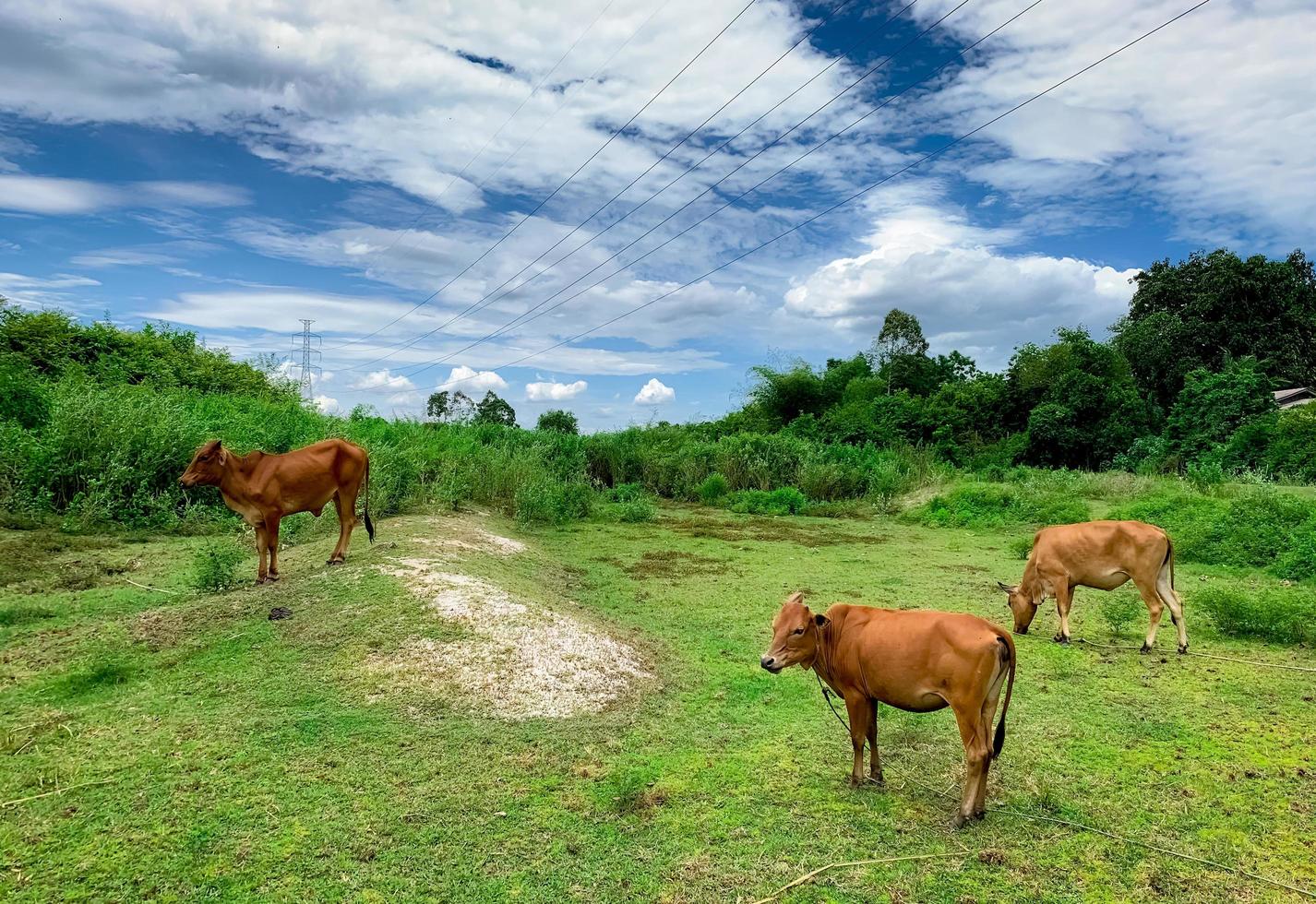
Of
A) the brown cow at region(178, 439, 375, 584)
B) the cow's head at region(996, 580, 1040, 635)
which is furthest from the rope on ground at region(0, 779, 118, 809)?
the cow's head at region(996, 580, 1040, 635)

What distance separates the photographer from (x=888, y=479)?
62.2 ft

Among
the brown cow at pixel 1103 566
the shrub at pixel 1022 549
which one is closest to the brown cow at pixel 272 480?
the brown cow at pixel 1103 566

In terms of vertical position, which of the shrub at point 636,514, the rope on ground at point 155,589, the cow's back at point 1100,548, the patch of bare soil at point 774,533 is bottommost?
the patch of bare soil at point 774,533

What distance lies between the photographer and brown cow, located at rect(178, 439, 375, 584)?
6.43 m

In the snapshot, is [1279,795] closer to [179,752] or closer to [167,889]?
[167,889]

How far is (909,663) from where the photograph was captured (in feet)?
11.8

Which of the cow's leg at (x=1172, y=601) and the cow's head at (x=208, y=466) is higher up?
the cow's head at (x=208, y=466)

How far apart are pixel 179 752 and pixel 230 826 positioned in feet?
2.76

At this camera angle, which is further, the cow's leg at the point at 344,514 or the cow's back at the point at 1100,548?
the cow's leg at the point at 344,514

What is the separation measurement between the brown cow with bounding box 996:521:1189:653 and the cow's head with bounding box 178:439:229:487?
23.9ft

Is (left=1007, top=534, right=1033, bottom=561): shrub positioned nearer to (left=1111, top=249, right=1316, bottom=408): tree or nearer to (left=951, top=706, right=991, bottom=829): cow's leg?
(left=951, top=706, right=991, bottom=829): cow's leg

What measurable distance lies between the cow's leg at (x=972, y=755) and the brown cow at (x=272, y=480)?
18.7 ft

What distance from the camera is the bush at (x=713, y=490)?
1900cm

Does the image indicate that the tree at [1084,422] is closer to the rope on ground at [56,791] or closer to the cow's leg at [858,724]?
the cow's leg at [858,724]
